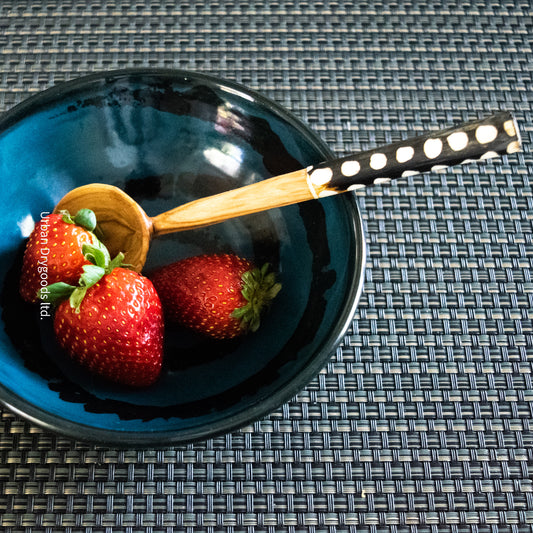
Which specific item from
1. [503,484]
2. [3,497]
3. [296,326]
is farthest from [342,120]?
[3,497]

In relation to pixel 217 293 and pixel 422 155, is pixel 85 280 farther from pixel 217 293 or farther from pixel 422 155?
pixel 422 155

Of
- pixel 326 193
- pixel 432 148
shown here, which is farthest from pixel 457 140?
pixel 326 193

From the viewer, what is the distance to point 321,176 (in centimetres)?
54

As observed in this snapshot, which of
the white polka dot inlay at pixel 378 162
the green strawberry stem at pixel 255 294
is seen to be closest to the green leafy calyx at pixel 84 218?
the green strawberry stem at pixel 255 294

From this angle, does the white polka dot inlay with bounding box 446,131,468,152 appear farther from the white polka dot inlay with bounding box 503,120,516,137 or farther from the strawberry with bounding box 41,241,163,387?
the strawberry with bounding box 41,241,163,387

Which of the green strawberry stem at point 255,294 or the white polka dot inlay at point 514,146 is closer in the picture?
the white polka dot inlay at point 514,146

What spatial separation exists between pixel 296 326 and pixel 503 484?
0.93ft

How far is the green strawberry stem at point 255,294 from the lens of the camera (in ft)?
1.93

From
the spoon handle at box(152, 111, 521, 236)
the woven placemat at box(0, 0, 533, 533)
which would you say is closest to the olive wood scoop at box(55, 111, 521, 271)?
the spoon handle at box(152, 111, 521, 236)

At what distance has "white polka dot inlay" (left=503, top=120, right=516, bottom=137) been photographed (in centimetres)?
47

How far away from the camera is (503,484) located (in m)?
0.61

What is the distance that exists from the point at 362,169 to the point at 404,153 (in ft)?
0.13

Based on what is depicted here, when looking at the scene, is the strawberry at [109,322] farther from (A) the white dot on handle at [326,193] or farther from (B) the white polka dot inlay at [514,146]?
(B) the white polka dot inlay at [514,146]

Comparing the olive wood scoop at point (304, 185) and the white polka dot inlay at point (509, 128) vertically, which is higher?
the white polka dot inlay at point (509, 128)
